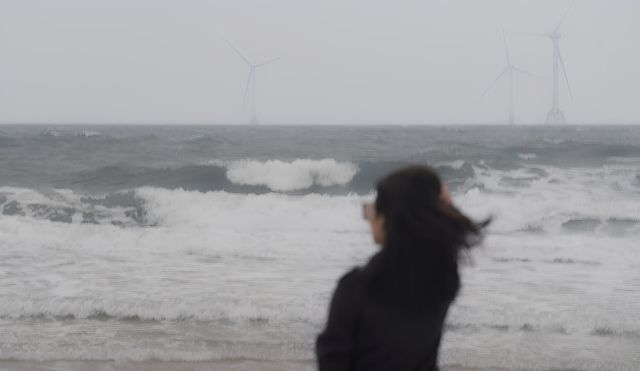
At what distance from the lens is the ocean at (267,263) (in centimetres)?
562

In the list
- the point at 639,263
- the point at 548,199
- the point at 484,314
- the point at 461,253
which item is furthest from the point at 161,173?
the point at 461,253

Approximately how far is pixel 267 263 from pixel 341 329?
7.78m

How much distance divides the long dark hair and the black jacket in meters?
0.03

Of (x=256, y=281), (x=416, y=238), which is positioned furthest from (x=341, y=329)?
(x=256, y=281)

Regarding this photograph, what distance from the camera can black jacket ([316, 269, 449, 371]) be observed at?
163cm

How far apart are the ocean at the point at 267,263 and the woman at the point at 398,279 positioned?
11.4ft

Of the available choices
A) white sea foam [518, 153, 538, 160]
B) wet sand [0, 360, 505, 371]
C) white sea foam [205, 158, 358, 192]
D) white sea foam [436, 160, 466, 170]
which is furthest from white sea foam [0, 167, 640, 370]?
white sea foam [518, 153, 538, 160]

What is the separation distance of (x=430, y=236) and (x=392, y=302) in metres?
0.17

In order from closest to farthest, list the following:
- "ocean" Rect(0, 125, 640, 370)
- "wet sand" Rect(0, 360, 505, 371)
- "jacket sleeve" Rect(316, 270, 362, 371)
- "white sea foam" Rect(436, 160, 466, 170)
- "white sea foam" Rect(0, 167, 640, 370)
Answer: "jacket sleeve" Rect(316, 270, 362, 371) < "wet sand" Rect(0, 360, 505, 371) < "ocean" Rect(0, 125, 640, 370) < "white sea foam" Rect(0, 167, 640, 370) < "white sea foam" Rect(436, 160, 466, 170)

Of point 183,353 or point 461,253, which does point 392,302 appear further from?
point 183,353

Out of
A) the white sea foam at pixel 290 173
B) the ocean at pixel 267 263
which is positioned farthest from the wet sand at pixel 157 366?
the white sea foam at pixel 290 173

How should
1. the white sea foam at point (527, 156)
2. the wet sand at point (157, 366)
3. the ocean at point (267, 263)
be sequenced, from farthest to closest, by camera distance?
the white sea foam at point (527, 156), the ocean at point (267, 263), the wet sand at point (157, 366)

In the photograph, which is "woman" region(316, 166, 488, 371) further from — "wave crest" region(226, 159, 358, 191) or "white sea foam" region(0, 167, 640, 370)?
"wave crest" region(226, 159, 358, 191)

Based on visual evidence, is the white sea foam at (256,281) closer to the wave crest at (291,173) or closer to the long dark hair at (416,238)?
the long dark hair at (416,238)
